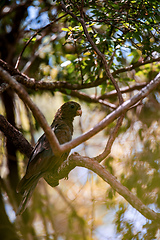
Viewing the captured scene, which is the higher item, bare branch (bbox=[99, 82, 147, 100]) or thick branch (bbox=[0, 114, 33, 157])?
bare branch (bbox=[99, 82, 147, 100])

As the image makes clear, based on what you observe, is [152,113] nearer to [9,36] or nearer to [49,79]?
[49,79]

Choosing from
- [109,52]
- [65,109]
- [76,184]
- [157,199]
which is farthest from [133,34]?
[76,184]

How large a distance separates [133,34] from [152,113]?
80.9 inches

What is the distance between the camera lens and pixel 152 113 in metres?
5.04

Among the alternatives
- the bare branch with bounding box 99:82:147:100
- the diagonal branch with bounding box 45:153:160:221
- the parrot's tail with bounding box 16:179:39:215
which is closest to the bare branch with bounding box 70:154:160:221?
the diagonal branch with bounding box 45:153:160:221

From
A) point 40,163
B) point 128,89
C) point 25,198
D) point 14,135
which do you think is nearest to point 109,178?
point 40,163

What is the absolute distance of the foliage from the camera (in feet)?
11.0

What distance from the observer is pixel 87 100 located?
509 centimetres

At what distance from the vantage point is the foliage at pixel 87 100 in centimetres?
334

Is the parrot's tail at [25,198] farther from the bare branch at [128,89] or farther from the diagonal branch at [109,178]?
the bare branch at [128,89]

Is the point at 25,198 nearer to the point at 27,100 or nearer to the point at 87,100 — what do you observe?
the point at 27,100

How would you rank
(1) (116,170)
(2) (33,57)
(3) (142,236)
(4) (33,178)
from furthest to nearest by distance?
(2) (33,57)
(1) (116,170)
(4) (33,178)
(3) (142,236)

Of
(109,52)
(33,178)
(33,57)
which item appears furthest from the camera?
(33,57)

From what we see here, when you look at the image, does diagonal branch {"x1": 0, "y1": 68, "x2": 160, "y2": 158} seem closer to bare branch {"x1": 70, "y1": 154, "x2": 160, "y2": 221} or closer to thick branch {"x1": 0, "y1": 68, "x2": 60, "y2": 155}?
thick branch {"x1": 0, "y1": 68, "x2": 60, "y2": 155}
